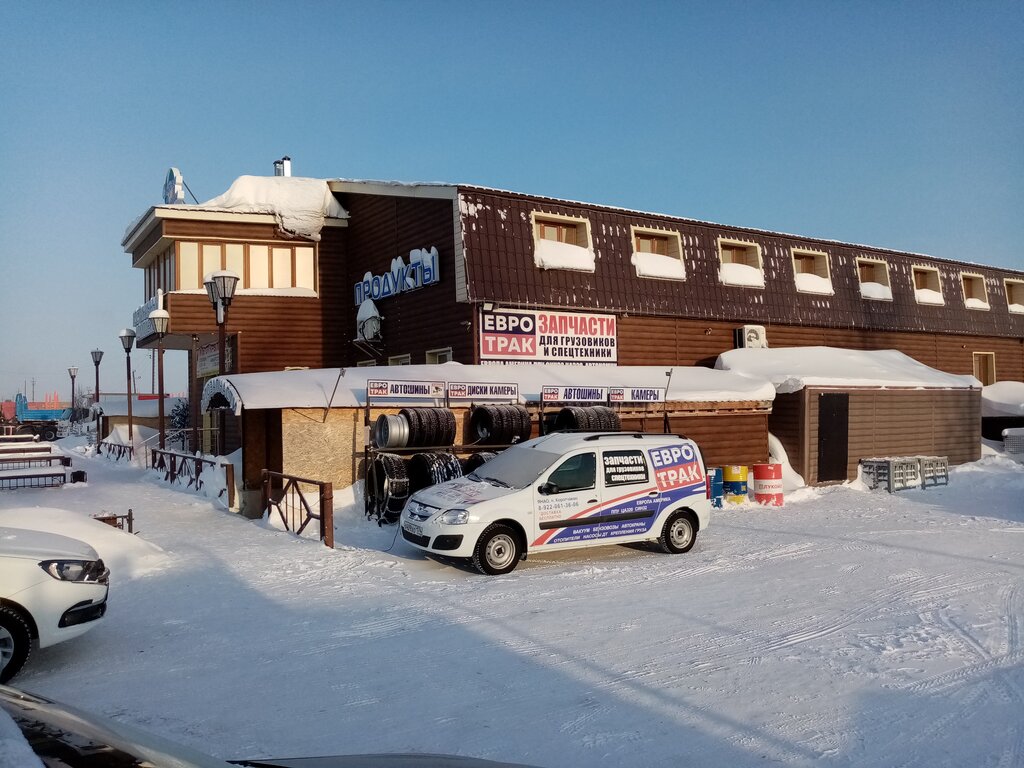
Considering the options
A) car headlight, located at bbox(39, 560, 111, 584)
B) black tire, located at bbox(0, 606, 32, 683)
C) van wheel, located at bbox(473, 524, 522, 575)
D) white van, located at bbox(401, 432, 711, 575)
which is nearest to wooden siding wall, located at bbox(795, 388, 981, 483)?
white van, located at bbox(401, 432, 711, 575)

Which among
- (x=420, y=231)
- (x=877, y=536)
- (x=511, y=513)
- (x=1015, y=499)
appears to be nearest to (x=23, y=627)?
(x=511, y=513)

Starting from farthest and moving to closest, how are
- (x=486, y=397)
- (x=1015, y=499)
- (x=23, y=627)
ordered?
(x=1015, y=499) < (x=486, y=397) < (x=23, y=627)

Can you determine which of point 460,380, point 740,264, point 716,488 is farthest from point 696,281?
point 460,380

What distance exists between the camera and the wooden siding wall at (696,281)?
2002 cm

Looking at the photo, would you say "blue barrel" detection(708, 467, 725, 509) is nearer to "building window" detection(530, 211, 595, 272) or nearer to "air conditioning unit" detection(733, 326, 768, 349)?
"building window" detection(530, 211, 595, 272)

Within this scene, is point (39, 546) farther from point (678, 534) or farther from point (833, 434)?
point (833, 434)

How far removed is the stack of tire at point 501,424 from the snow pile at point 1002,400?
19.7 meters

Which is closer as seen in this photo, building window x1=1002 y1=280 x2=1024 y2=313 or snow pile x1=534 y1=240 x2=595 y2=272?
snow pile x1=534 y1=240 x2=595 y2=272

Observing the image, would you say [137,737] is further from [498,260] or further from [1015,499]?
[1015,499]

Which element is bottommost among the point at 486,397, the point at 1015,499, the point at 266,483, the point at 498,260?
the point at 1015,499

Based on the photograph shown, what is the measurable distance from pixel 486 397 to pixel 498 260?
15.5ft

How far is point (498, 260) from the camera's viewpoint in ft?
65.5

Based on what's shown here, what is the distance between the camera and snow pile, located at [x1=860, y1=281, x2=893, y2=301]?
27.9 m

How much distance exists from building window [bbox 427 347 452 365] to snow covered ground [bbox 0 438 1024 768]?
930 centimetres
